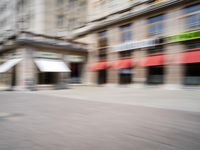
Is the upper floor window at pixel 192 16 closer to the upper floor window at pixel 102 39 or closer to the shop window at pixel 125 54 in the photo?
the shop window at pixel 125 54

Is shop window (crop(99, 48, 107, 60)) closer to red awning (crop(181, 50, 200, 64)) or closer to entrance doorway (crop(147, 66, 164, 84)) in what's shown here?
entrance doorway (crop(147, 66, 164, 84))

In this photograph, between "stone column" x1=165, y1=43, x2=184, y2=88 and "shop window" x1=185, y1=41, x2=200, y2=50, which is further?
"stone column" x1=165, y1=43, x2=184, y2=88

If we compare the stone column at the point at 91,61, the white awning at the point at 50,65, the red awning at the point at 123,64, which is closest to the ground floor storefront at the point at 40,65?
the white awning at the point at 50,65

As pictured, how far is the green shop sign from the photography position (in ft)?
45.8

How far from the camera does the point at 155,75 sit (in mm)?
16641

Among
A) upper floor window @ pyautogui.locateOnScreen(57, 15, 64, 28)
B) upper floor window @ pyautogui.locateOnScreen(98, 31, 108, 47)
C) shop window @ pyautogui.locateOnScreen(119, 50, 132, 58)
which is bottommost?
shop window @ pyautogui.locateOnScreen(119, 50, 132, 58)

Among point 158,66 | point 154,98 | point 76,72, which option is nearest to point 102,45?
point 76,72

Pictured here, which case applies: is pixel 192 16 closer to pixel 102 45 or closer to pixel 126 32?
pixel 126 32

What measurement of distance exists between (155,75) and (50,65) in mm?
10081

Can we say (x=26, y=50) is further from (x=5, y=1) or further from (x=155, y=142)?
(x=5, y=1)

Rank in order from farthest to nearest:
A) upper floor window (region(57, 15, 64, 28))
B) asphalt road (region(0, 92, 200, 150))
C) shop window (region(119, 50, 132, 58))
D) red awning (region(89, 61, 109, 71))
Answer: upper floor window (region(57, 15, 64, 28)) → red awning (region(89, 61, 109, 71)) → shop window (region(119, 50, 132, 58)) → asphalt road (region(0, 92, 200, 150))

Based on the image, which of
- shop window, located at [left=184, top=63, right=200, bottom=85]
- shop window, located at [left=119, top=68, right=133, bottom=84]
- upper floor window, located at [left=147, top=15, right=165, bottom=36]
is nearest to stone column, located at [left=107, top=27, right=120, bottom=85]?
shop window, located at [left=119, top=68, right=133, bottom=84]

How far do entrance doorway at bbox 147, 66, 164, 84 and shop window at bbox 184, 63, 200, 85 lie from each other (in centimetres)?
209

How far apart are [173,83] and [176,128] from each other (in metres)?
11.7
